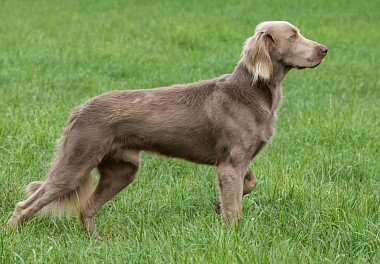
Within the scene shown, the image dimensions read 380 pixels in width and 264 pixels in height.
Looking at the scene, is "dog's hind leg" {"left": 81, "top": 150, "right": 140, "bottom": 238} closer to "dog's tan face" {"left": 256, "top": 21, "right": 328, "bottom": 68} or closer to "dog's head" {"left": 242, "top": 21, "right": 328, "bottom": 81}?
"dog's head" {"left": 242, "top": 21, "right": 328, "bottom": 81}

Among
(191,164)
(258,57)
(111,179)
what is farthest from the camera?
(191,164)

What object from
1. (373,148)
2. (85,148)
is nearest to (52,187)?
(85,148)

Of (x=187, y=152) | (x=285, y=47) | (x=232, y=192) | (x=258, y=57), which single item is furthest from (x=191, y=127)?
(x=285, y=47)

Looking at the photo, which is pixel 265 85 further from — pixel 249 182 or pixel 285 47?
pixel 249 182

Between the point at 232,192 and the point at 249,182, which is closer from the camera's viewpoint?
the point at 232,192

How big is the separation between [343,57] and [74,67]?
15.5 ft

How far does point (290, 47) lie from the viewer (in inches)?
212

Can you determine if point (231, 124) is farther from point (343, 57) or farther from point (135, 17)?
point (135, 17)

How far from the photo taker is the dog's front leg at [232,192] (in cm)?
509

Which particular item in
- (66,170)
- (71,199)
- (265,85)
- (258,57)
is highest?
(258,57)

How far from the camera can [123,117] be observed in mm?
5164

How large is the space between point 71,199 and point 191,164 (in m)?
1.59

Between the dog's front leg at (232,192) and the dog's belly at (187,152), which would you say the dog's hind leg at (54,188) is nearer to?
the dog's belly at (187,152)

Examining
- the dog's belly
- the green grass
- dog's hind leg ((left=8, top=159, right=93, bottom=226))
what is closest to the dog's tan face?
the dog's belly
